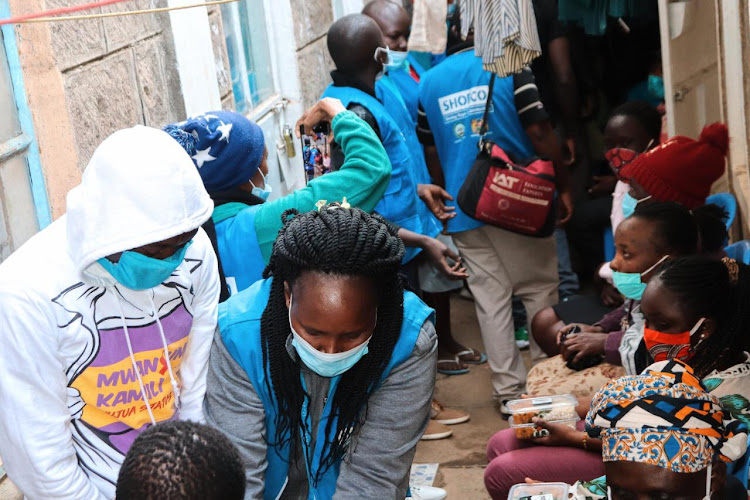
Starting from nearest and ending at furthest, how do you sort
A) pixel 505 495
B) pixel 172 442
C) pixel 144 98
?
pixel 172 442, pixel 505 495, pixel 144 98

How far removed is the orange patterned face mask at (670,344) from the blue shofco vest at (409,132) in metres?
2.02

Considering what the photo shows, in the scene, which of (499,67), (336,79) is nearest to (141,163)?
(499,67)

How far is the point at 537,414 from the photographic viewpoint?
3057 mm

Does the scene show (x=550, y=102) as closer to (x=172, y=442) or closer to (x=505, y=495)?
(x=505, y=495)

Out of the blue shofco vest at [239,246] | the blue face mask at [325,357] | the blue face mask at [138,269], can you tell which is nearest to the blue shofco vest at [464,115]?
the blue shofco vest at [239,246]

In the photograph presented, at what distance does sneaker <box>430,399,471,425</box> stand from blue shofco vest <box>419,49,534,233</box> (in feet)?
3.10

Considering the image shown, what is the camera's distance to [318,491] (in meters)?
2.32

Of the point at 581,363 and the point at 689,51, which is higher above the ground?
the point at 689,51

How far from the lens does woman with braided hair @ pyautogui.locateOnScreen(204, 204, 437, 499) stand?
2086mm

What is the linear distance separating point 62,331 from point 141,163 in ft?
1.34

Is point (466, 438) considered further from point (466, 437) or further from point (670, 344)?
point (670, 344)

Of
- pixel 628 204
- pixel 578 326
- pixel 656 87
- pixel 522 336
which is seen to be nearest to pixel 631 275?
pixel 578 326

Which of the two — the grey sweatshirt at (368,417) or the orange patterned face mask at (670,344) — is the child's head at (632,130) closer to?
the orange patterned face mask at (670,344)

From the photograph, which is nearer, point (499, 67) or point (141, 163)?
point (141, 163)
